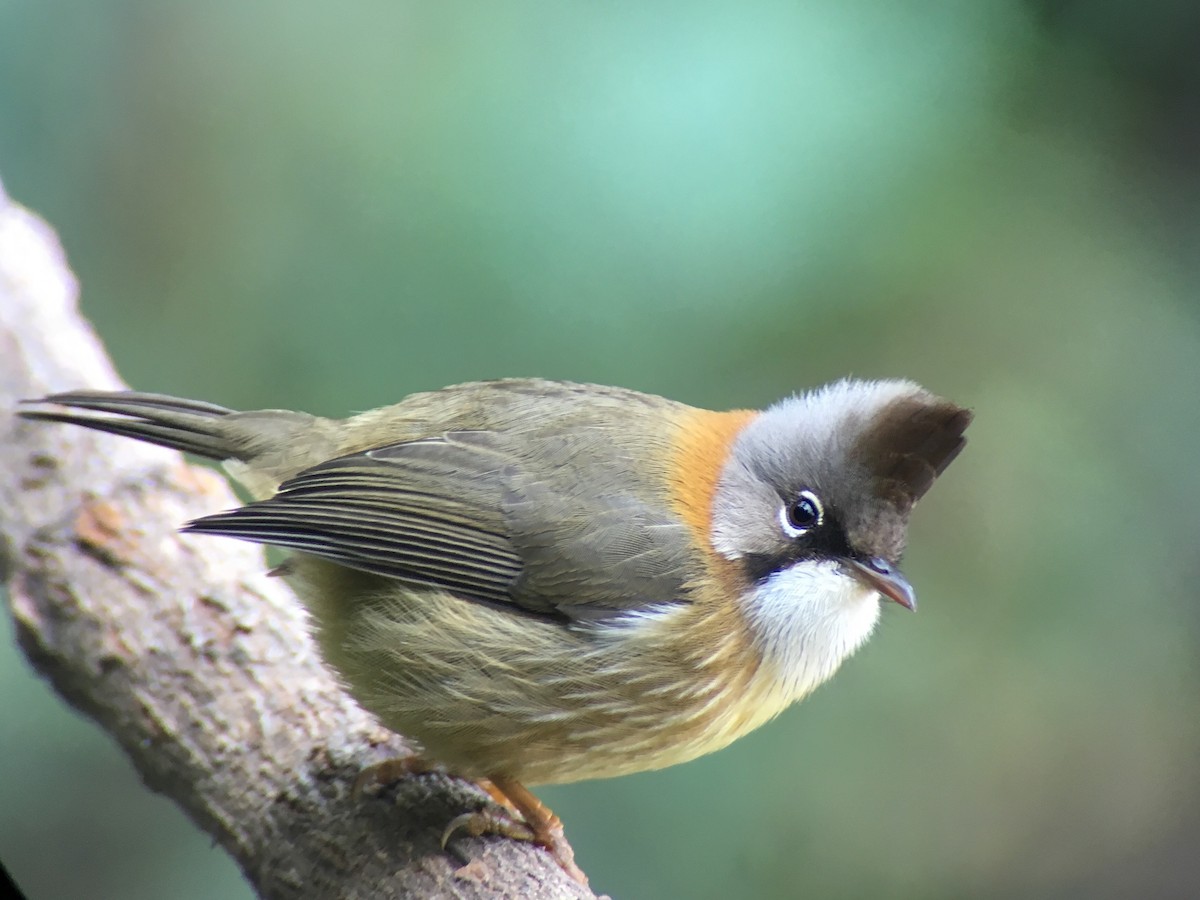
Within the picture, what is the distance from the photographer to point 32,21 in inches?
104

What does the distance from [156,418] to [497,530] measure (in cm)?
82

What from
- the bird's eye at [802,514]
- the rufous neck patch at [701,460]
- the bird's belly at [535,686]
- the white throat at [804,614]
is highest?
the rufous neck patch at [701,460]

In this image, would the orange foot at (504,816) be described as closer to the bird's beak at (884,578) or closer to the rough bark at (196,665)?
the rough bark at (196,665)

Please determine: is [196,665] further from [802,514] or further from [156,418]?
[802,514]

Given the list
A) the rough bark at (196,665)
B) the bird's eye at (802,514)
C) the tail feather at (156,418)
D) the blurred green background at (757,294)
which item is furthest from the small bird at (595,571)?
the blurred green background at (757,294)

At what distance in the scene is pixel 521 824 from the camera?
2.09 meters

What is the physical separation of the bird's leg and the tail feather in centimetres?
92

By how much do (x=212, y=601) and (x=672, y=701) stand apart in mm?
1102

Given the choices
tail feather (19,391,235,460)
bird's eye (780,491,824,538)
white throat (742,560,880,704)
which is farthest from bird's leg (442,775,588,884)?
tail feather (19,391,235,460)

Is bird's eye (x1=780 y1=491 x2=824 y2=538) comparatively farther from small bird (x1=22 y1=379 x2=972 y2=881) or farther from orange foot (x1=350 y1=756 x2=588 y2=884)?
orange foot (x1=350 y1=756 x2=588 y2=884)

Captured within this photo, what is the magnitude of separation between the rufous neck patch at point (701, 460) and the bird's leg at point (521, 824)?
0.63 metres

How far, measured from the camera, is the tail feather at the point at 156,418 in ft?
7.34

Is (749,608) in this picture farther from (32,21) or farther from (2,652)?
(32,21)

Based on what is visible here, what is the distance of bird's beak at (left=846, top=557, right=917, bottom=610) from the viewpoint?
1828 millimetres
